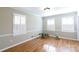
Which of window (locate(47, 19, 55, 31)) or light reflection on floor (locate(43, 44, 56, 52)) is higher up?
window (locate(47, 19, 55, 31))

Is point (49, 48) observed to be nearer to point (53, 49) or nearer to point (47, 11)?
point (53, 49)

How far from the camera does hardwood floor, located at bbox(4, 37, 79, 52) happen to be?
2.04 meters

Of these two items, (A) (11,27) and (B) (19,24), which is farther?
(A) (11,27)

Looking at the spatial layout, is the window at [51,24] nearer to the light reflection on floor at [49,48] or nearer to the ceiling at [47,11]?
the ceiling at [47,11]

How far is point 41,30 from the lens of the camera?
212 cm

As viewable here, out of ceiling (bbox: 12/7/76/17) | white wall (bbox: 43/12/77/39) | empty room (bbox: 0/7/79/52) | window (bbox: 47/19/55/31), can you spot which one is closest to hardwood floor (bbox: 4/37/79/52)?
empty room (bbox: 0/7/79/52)

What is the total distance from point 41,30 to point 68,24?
2.84ft

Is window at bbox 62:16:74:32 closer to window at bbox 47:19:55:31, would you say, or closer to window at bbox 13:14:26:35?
window at bbox 47:19:55:31

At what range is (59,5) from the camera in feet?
6.15

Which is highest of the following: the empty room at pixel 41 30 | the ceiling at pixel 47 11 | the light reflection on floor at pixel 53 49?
the ceiling at pixel 47 11

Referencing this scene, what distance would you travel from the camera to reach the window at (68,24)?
1875 mm

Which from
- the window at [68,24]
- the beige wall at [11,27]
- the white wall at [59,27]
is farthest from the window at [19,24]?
the window at [68,24]

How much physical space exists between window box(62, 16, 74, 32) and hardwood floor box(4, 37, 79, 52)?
14.5 inches

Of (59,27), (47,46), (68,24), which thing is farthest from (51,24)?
(47,46)
